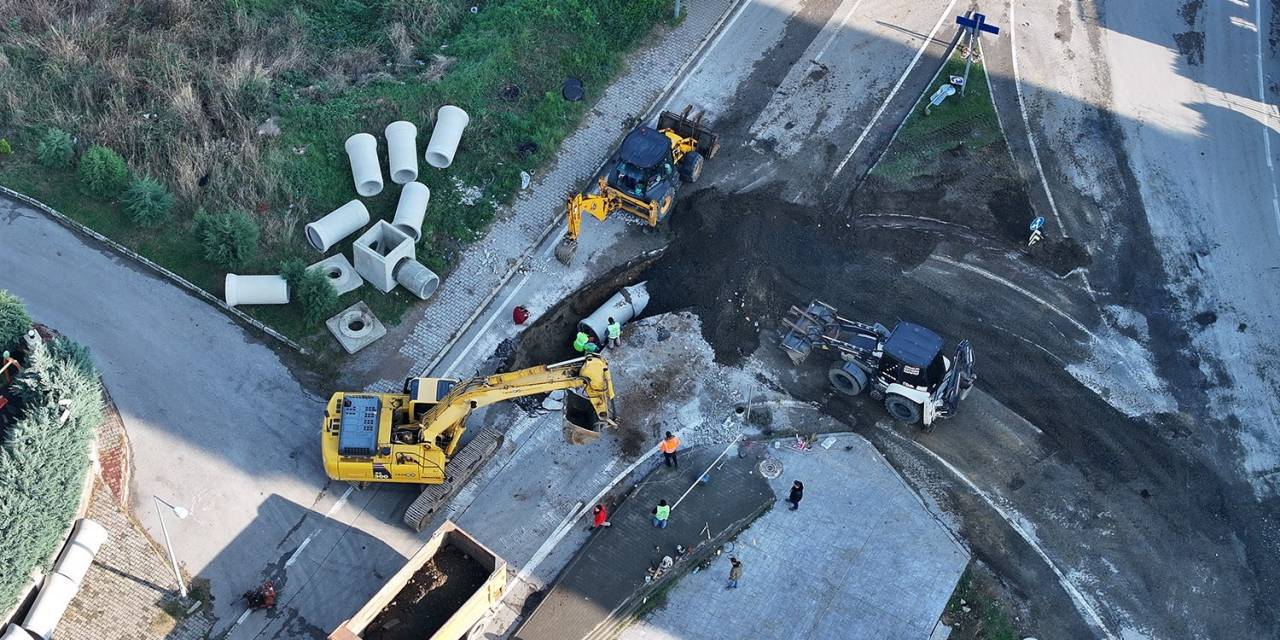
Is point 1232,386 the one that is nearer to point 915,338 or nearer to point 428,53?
point 915,338

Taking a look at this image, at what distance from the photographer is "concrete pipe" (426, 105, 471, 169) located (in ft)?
102

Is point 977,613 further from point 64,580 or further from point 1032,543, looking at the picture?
point 64,580

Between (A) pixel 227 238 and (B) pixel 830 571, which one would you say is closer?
(B) pixel 830 571

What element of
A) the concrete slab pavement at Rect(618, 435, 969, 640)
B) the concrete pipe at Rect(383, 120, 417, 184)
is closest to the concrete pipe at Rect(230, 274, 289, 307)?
the concrete pipe at Rect(383, 120, 417, 184)

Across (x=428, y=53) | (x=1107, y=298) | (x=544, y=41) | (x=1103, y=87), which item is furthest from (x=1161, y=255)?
(x=428, y=53)

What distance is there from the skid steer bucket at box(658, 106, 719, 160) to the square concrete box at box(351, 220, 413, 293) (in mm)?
8225

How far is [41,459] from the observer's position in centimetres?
2261

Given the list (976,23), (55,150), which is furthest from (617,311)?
(55,150)

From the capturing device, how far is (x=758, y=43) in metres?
35.8

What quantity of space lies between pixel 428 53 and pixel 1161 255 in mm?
22184

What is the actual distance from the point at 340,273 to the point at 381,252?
1299 mm

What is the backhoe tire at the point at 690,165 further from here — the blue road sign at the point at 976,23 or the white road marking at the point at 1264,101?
the white road marking at the point at 1264,101

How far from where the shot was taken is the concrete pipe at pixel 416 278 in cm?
2858

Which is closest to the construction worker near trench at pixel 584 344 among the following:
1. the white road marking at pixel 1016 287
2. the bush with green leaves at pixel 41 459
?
the white road marking at pixel 1016 287
